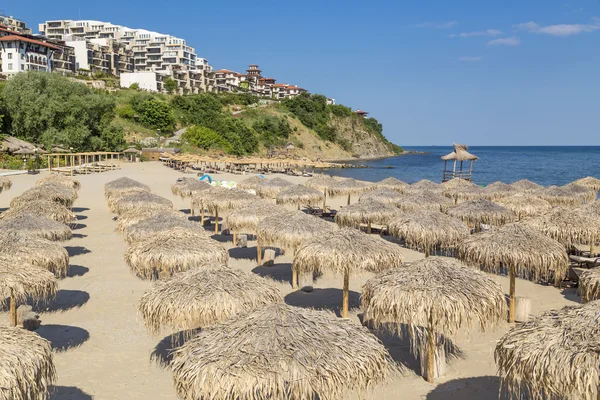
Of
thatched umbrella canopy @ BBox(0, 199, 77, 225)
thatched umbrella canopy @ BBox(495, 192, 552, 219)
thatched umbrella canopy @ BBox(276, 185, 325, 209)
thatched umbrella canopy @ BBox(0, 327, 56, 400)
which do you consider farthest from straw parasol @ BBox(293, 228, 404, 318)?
thatched umbrella canopy @ BBox(495, 192, 552, 219)

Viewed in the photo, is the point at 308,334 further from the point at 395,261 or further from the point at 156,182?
the point at 156,182

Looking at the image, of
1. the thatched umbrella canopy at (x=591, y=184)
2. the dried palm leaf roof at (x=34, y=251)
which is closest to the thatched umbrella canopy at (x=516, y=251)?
the dried palm leaf roof at (x=34, y=251)

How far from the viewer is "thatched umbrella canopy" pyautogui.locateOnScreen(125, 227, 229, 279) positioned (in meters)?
10.2

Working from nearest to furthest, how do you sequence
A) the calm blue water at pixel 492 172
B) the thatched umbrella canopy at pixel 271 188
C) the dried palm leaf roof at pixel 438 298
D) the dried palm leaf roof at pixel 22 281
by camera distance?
the dried palm leaf roof at pixel 438 298
the dried palm leaf roof at pixel 22 281
the thatched umbrella canopy at pixel 271 188
the calm blue water at pixel 492 172

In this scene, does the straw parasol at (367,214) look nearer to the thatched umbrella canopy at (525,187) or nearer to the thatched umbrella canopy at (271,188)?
the thatched umbrella canopy at (271,188)

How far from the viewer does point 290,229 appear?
44.1ft

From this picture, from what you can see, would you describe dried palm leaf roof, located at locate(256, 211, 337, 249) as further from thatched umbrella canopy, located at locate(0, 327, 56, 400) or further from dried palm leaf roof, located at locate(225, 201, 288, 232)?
thatched umbrella canopy, located at locate(0, 327, 56, 400)

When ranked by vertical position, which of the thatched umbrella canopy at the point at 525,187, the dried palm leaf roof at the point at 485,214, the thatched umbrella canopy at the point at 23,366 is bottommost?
the thatched umbrella canopy at the point at 23,366

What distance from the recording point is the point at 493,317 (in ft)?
26.8

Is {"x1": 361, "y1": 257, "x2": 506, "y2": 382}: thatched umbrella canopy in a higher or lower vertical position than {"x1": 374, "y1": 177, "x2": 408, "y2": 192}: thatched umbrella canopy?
lower

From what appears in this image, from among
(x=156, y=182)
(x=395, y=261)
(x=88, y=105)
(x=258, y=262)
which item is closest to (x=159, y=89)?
(x=88, y=105)

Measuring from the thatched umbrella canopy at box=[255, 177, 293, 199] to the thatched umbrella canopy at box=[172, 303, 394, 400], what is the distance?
18.1 m

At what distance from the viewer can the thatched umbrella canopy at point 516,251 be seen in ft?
36.3

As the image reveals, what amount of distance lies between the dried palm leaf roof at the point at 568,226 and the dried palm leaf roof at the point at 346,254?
5972 mm
